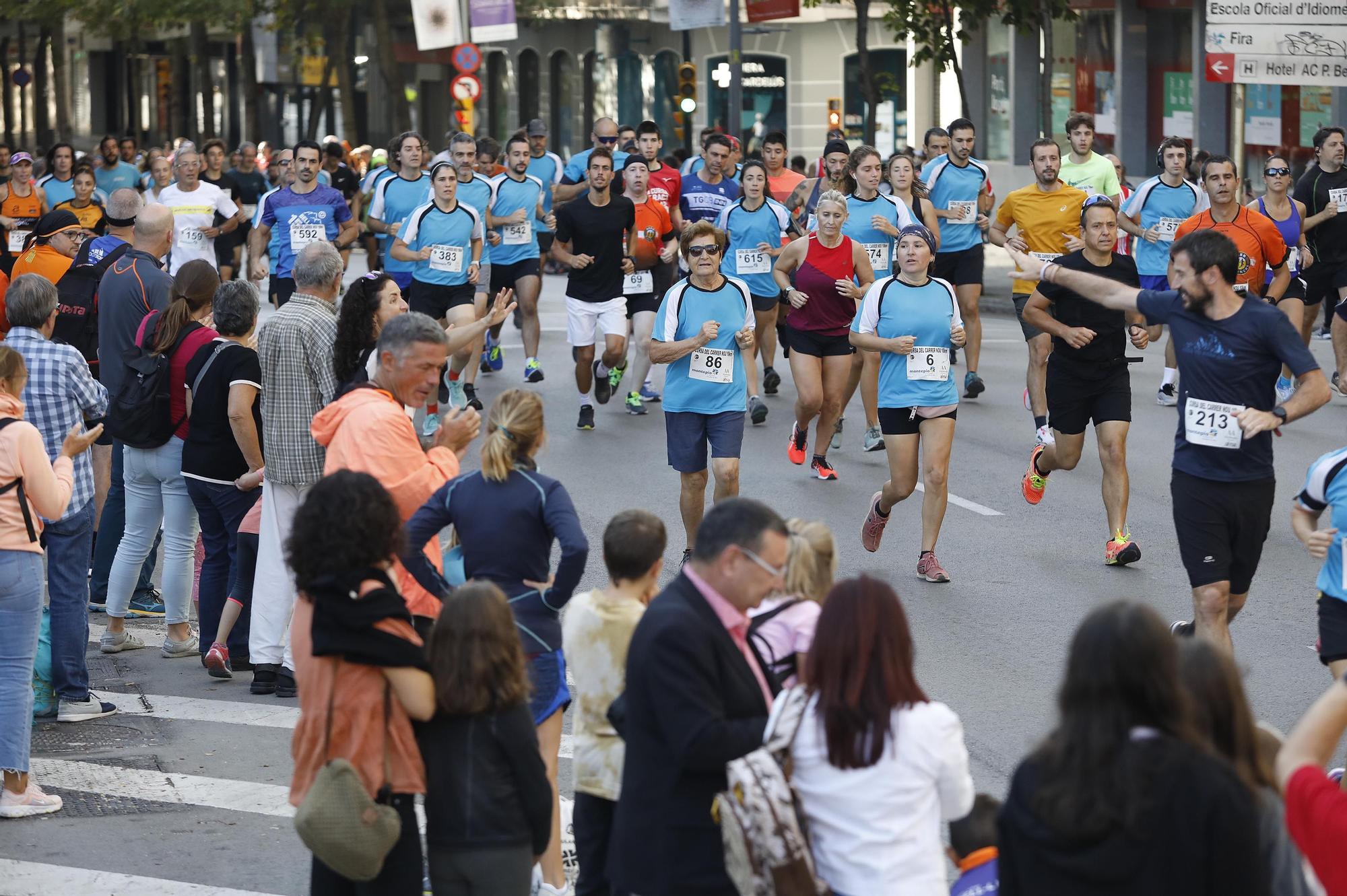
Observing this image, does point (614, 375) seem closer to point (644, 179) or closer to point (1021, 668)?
point (644, 179)

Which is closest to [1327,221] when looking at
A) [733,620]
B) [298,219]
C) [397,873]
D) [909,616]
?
[909,616]

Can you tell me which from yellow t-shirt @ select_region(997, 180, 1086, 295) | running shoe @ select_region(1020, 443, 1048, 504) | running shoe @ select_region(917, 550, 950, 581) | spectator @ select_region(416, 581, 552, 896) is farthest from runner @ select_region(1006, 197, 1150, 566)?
spectator @ select_region(416, 581, 552, 896)

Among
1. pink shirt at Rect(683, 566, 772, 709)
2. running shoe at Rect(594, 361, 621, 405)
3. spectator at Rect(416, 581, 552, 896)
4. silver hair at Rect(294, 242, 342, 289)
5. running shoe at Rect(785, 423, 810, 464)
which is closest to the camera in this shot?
pink shirt at Rect(683, 566, 772, 709)

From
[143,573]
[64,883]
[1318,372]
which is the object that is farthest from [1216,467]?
[143,573]

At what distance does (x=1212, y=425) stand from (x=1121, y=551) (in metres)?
2.85

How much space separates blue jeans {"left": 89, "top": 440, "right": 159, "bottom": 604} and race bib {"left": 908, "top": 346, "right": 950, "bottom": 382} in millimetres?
3983

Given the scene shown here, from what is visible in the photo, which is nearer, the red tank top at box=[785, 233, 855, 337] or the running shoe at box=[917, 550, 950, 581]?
the running shoe at box=[917, 550, 950, 581]

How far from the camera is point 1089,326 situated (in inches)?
385

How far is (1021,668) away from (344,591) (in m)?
4.41

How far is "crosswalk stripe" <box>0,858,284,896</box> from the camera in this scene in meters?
5.74

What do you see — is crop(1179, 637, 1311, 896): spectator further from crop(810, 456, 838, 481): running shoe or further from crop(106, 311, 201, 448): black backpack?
crop(810, 456, 838, 481): running shoe

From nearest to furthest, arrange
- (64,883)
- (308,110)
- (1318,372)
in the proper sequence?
1. (64,883)
2. (1318,372)
3. (308,110)

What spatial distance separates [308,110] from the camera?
192ft

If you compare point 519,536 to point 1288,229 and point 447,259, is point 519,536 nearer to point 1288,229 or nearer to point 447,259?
point 447,259
